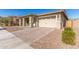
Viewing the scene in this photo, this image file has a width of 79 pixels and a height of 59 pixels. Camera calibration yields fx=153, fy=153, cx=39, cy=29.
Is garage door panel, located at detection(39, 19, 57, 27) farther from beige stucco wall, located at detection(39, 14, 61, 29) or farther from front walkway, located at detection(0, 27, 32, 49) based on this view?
front walkway, located at detection(0, 27, 32, 49)

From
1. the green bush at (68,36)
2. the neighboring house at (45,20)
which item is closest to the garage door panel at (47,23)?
the neighboring house at (45,20)

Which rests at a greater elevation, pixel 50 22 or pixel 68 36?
pixel 50 22

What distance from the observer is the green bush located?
101 inches

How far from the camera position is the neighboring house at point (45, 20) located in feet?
8.43

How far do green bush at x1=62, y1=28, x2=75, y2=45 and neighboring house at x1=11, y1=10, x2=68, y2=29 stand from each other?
0.11m

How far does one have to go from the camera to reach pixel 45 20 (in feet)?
8.74

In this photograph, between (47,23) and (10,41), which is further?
(47,23)

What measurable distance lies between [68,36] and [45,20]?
0.48 metres

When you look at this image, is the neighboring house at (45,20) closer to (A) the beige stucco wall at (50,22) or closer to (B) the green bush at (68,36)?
(A) the beige stucco wall at (50,22)

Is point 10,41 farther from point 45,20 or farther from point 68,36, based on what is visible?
point 68,36

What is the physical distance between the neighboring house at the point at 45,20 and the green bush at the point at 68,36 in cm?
11

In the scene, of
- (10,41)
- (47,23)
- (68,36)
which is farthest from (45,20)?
(10,41)
